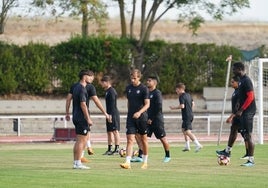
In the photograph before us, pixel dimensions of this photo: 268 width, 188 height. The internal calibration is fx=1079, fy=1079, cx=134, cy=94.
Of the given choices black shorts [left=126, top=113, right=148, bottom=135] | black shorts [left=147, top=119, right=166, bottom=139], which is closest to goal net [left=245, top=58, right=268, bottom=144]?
black shorts [left=147, top=119, right=166, bottom=139]

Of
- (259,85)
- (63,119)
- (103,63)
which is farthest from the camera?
(103,63)

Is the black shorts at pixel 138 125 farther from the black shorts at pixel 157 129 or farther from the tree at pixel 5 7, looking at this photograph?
the tree at pixel 5 7

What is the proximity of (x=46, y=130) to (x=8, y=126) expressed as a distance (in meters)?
1.69

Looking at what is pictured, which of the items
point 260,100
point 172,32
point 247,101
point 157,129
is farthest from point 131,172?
point 172,32

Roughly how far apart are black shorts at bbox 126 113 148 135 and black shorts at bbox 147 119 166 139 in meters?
1.67

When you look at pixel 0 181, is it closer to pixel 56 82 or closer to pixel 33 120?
pixel 33 120

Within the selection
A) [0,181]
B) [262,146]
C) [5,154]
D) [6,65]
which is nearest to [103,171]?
[0,181]

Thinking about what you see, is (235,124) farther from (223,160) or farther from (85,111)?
(85,111)

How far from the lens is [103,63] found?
5444 centimetres

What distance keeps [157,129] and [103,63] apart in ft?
96.9

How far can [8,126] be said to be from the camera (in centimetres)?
4544

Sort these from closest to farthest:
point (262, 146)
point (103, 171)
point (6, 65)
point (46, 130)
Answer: point (103, 171)
point (262, 146)
point (46, 130)
point (6, 65)

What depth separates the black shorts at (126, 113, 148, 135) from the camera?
23078mm

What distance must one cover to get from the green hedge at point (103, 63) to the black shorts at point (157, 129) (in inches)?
1120
